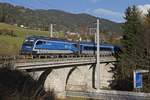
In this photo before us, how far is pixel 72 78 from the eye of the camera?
194 ft

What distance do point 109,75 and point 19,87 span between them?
5746 cm

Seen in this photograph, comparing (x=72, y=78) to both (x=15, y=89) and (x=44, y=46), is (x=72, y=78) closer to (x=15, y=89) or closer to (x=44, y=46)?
(x=44, y=46)

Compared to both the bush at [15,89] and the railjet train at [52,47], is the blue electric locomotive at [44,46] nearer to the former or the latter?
the railjet train at [52,47]

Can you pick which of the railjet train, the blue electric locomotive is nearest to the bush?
the blue electric locomotive

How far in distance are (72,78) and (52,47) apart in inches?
497

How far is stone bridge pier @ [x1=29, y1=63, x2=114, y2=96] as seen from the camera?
44.6 m

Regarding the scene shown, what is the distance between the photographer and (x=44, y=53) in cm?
4512

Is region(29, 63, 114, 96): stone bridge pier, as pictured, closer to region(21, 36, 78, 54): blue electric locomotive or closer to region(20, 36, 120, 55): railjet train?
region(20, 36, 120, 55): railjet train

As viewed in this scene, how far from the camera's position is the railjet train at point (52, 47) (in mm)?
43344

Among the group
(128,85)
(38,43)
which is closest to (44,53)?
(38,43)

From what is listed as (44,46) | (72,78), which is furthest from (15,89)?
(72,78)

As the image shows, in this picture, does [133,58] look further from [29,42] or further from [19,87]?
[19,87]

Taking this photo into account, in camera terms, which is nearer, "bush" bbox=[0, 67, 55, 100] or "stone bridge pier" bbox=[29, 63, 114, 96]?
"bush" bbox=[0, 67, 55, 100]

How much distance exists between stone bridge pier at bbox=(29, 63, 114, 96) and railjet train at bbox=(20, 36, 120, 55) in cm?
252
